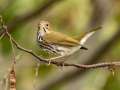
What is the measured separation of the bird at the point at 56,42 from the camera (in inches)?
155

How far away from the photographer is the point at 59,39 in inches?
156

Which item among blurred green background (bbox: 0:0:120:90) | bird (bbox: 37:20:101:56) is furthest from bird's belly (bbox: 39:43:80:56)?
blurred green background (bbox: 0:0:120:90)

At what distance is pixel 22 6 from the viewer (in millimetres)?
Answer: 6059

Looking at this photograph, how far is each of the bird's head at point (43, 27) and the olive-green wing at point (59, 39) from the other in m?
0.03

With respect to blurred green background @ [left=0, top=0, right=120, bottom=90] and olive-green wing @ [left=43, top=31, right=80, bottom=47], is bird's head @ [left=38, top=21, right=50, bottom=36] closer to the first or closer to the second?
olive-green wing @ [left=43, top=31, right=80, bottom=47]

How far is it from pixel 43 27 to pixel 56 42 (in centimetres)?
13

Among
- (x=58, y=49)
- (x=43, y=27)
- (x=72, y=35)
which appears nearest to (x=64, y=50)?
(x=58, y=49)

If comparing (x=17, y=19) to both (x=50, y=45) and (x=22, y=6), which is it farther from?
(x=50, y=45)

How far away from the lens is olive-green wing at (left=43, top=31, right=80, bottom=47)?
391 centimetres

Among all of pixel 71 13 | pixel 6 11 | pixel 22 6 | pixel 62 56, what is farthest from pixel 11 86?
pixel 71 13

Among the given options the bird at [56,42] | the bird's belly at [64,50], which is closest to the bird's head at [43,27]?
the bird at [56,42]

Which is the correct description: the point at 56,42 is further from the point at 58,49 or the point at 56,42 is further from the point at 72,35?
the point at 72,35

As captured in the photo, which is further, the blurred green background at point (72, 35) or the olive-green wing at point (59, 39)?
the blurred green background at point (72, 35)

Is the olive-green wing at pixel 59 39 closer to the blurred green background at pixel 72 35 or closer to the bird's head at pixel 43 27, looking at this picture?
the bird's head at pixel 43 27
